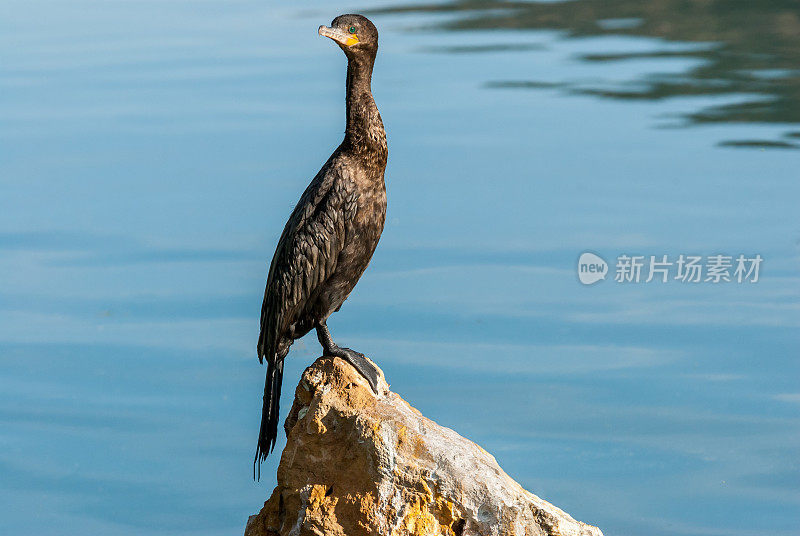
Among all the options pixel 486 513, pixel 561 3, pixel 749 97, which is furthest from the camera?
pixel 561 3

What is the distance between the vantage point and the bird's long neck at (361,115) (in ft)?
21.8

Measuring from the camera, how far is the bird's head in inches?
258

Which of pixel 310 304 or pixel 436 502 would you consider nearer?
pixel 436 502

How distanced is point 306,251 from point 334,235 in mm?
172

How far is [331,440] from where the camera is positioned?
6355 millimetres

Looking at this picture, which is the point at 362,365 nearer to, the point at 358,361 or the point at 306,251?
the point at 358,361

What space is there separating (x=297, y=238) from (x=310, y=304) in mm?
379

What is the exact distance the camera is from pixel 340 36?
6.53 metres

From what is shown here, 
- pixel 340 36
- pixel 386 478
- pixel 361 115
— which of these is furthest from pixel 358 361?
pixel 340 36

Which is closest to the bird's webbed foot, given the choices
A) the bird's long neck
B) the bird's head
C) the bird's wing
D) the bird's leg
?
the bird's leg

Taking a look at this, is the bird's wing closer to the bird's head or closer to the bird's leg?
the bird's leg

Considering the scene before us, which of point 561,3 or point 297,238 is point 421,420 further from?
point 561,3

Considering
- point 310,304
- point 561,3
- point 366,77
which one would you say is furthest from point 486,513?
point 561,3

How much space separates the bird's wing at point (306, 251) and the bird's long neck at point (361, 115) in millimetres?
162
